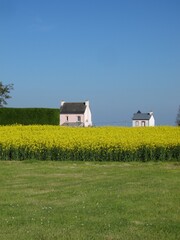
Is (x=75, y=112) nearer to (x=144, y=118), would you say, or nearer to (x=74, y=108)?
(x=74, y=108)

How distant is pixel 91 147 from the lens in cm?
1680

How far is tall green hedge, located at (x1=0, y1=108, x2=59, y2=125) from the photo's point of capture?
2475 centimetres

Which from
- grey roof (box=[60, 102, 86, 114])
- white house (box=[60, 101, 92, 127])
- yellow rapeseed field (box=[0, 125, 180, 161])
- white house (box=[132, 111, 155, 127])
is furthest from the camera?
grey roof (box=[60, 102, 86, 114])

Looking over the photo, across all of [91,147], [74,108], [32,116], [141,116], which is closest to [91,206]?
[91,147]

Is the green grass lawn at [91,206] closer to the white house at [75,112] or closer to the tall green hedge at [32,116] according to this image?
the tall green hedge at [32,116]

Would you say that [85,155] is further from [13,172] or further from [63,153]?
[13,172]

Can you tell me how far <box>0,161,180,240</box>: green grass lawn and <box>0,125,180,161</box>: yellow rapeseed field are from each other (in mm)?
5127

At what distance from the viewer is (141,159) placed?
1684cm

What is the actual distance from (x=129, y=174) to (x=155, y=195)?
312cm

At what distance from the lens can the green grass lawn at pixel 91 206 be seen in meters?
5.85

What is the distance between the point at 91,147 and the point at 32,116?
28.7 ft

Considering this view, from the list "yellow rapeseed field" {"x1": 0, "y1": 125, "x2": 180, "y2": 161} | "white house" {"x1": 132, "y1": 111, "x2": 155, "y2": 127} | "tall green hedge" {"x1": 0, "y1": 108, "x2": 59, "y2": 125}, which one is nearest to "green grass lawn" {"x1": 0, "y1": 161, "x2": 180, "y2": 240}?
"yellow rapeseed field" {"x1": 0, "y1": 125, "x2": 180, "y2": 161}

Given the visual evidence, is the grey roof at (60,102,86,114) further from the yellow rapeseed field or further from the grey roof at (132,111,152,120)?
the yellow rapeseed field

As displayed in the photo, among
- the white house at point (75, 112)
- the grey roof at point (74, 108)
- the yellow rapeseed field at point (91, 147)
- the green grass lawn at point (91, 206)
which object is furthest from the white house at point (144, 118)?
the green grass lawn at point (91, 206)
